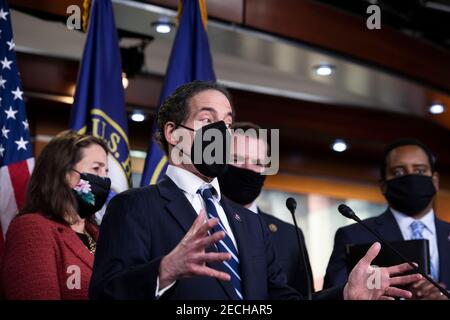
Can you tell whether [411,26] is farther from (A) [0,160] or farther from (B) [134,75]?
(A) [0,160]

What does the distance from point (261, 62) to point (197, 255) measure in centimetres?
430

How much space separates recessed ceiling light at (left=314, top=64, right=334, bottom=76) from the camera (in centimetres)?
625

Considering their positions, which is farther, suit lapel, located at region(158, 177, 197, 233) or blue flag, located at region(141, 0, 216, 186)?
blue flag, located at region(141, 0, 216, 186)

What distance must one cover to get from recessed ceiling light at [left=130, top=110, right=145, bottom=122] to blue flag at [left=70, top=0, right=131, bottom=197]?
191 centimetres

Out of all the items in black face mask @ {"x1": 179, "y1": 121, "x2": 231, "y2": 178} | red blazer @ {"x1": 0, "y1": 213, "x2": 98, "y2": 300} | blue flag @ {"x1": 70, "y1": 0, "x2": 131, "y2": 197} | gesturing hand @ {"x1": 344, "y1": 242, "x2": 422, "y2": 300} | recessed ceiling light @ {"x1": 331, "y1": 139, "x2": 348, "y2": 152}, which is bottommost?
gesturing hand @ {"x1": 344, "y1": 242, "x2": 422, "y2": 300}

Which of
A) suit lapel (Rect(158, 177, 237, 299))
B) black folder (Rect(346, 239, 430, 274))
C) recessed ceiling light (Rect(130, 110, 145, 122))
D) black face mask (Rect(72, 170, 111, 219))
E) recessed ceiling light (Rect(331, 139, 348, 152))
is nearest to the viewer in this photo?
suit lapel (Rect(158, 177, 237, 299))

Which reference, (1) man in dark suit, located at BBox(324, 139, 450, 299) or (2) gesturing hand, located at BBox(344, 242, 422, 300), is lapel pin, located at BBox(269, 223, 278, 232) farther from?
(2) gesturing hand, located at BBox(344, 242, 422, 300)

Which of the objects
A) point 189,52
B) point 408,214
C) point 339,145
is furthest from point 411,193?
point 339,145

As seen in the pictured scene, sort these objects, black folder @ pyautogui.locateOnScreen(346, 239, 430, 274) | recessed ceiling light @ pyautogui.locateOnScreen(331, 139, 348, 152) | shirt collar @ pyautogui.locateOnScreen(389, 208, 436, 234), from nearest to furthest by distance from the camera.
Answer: black folder @ pyautogui.locateOnScreen(346, 239, 430, 274) → shirt collar @ pyautogui.locateOnScreen(389, 208, 436, 234) → recessed ceiling light @ pyautogui.locateOnScreen(331, 139, 348, 152)

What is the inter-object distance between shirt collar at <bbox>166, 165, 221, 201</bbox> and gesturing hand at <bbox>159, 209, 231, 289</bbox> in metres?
0.49

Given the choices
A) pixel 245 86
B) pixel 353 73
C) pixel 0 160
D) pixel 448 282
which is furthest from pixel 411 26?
pixel 0 160

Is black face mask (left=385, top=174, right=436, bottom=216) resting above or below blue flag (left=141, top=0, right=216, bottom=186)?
below

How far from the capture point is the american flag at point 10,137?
4.18 metres

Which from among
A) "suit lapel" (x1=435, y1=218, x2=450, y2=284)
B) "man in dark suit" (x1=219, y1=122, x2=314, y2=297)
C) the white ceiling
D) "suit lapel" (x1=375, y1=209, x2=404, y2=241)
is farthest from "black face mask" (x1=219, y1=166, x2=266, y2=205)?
the white ceiling
